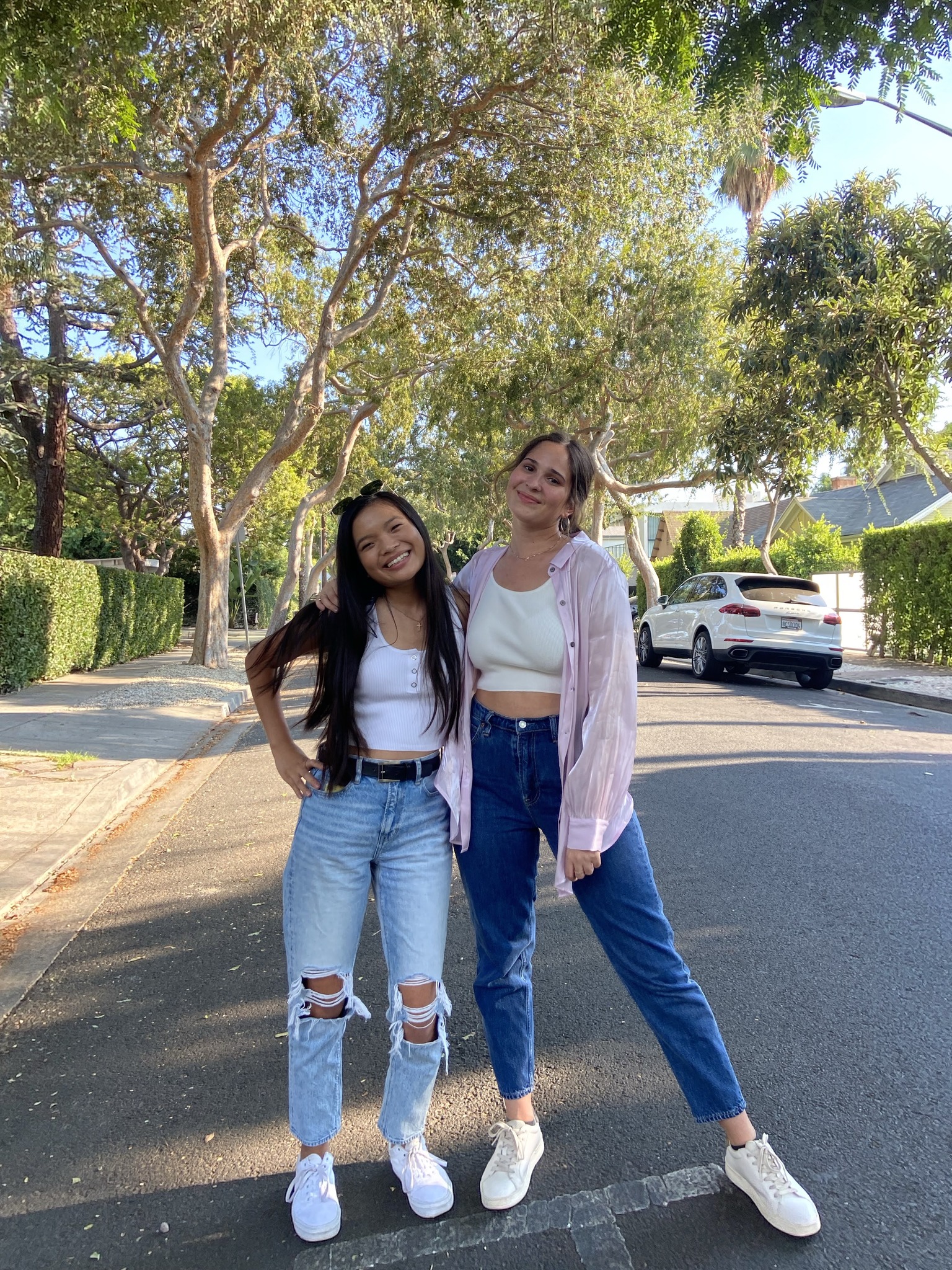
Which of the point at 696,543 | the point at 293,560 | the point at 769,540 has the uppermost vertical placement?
the point at 696,543

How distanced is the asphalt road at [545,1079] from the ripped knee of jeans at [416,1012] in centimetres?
42

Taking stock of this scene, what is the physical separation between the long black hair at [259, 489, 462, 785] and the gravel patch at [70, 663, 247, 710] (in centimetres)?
968

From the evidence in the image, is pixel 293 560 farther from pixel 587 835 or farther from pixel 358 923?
pixel 587 835

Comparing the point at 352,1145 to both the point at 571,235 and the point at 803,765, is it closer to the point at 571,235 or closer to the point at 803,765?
the point at 803,765

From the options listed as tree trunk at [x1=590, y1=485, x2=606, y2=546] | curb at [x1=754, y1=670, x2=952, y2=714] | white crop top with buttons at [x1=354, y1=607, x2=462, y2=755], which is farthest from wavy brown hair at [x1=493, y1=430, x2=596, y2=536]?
Answer: tree trunk at [x1=590, y1=485, x2=606, y2=546]

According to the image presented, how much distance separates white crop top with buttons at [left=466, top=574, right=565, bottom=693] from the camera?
91.4 inches

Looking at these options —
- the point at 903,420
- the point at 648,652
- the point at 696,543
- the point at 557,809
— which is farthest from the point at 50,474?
the point at 557,809

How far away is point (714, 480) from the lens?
65.3 ft

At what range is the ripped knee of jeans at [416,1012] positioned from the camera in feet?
7.47

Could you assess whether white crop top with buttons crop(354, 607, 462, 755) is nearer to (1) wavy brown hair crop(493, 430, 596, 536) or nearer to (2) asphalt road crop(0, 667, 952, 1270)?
(1) wavy brown hair crop(493, 430, 596, 536)

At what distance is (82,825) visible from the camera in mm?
5883

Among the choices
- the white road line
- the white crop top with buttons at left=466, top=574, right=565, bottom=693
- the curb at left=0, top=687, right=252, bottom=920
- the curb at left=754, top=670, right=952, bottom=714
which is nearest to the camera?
the white road line

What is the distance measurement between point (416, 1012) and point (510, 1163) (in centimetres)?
49

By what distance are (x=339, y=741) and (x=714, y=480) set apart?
61.7 ft
